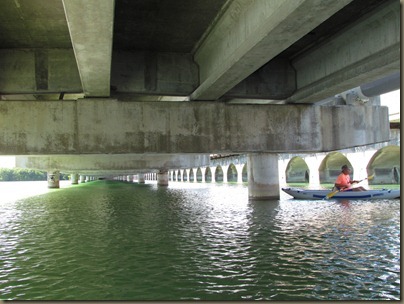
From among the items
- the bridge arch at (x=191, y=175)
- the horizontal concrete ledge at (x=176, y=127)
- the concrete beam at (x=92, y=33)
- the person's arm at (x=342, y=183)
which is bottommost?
the bridge arch at (x=191, y=175)

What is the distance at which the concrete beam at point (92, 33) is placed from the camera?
6.34 m

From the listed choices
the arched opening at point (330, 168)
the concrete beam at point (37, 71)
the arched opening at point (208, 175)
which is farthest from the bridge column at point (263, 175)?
the arched opening at point (208, 175)

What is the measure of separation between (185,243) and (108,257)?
2143 mm

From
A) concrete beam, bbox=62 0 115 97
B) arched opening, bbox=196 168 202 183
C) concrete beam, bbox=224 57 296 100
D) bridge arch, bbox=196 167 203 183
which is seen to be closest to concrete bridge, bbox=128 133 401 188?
bridge arch, bbox=196 167 203 183

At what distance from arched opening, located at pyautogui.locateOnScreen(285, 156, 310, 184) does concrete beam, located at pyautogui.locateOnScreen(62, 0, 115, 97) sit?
47.6 meters

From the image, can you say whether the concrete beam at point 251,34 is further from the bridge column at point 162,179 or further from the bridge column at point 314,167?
the bridge column at point 162,179

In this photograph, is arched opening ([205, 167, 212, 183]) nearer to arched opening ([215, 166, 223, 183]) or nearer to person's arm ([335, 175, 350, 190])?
arched opening ([215, 166, 223, 183])

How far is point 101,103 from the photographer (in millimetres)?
13914

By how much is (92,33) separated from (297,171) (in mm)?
54916

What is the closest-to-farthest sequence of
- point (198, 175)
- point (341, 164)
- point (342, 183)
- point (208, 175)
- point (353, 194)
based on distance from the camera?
point (353, 194) → point (342, 183) → point (341, 164) → point (208, 175) → point (198, 175)

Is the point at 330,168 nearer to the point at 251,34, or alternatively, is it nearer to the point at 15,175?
the point at 251,34

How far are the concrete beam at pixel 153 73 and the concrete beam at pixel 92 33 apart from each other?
6.45 feet

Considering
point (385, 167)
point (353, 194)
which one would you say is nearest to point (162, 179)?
point (385, 167)

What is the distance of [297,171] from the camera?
195ft
